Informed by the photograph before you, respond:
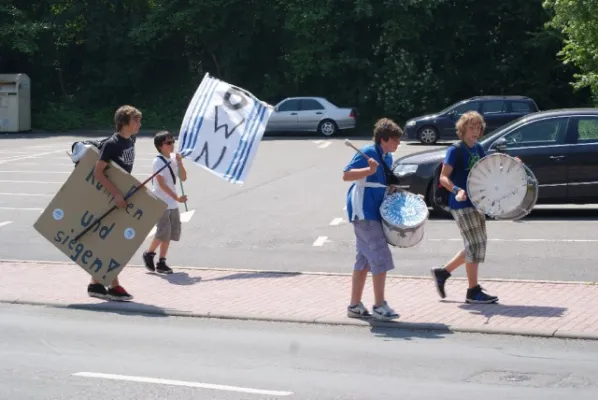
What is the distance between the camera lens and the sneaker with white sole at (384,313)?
31.2 feet

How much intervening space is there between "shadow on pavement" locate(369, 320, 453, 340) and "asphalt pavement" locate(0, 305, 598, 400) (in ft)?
0.10

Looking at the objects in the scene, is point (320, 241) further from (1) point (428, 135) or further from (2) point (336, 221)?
(1) point (428, 135)

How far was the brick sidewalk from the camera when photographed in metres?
9.51

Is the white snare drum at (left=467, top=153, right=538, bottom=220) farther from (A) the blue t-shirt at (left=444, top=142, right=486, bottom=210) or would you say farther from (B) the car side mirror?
(B) the car side mirror

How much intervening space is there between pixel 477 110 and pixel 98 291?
23.3 m

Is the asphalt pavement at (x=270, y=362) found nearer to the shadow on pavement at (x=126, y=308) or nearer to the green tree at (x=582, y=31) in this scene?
the shadow on pavement at (x=126, y=308)

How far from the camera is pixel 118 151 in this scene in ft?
35.2

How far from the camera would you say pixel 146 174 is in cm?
2444

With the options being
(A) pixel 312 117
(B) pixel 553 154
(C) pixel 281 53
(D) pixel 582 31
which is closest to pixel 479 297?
(B) pixel 553 154

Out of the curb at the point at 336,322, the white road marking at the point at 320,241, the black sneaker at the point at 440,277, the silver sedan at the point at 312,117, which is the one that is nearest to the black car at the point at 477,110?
the silver sedan at the point at 312,117

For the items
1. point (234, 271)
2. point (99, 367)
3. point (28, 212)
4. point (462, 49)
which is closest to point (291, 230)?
point (234, 271)

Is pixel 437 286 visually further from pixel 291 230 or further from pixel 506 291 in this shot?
pixel 291 230

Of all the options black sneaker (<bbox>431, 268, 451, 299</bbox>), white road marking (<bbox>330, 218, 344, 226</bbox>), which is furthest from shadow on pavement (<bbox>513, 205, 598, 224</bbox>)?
black sneaker (<bbox>431, 268, 451, 299</bbox>)

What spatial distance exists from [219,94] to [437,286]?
133 inches
